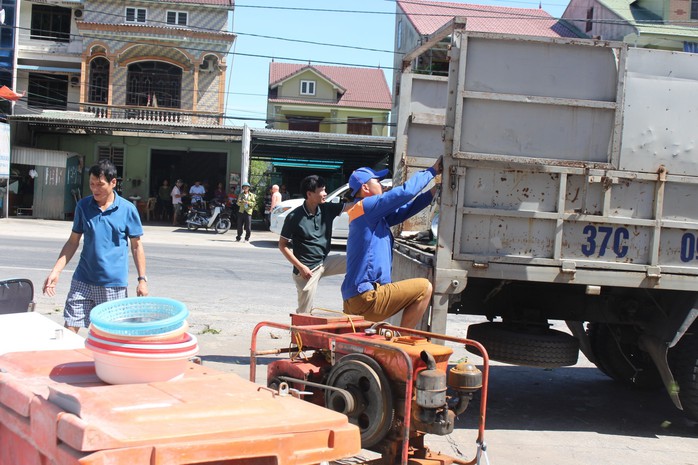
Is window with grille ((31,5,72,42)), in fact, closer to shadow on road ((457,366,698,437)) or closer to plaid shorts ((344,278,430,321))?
shadow on road ((457,366,698,437))

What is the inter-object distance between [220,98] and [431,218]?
98.7ft

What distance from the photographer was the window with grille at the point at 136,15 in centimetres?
3759

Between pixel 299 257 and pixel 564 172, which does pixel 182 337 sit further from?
pixel 299 257

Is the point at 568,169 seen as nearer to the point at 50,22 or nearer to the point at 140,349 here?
the point at 140,349

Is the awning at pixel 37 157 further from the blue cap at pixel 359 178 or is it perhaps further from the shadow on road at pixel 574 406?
the blue cap at pixel 359 178

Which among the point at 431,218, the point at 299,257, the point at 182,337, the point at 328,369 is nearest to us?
the point at 182,337

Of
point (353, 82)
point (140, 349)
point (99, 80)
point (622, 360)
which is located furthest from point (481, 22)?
point (140, 349)

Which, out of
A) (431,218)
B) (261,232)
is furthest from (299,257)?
(261,232)

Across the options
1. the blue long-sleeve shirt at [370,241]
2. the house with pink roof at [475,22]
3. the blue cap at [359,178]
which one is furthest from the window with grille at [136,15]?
the blue long-sleeve shirt at [370,241]

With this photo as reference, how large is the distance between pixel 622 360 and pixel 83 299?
5169 millimetres

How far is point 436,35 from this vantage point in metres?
6.29

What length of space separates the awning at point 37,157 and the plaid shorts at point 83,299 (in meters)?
24.0

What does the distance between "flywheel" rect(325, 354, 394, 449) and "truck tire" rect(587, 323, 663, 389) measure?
12.3ft

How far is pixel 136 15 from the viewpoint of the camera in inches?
1487
